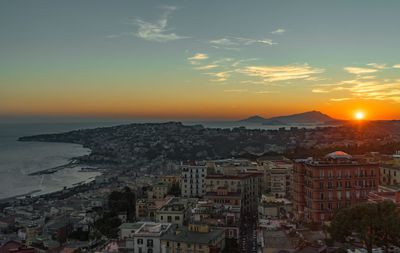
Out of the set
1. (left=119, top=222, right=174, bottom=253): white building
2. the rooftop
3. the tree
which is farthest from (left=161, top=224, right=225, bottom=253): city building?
the tree

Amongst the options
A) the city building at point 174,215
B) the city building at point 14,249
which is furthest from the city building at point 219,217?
the city building at point 14,249

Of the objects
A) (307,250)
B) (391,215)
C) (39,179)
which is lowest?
(39,179)

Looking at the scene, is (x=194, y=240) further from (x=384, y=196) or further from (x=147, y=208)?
(x=147, y=208)

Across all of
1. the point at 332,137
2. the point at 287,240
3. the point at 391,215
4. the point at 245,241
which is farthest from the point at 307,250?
the point at 332,137

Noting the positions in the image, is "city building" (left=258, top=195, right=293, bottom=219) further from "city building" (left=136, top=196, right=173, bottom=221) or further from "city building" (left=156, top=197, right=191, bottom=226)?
"city building" (left=136, top=196, right=173, bottom=221)

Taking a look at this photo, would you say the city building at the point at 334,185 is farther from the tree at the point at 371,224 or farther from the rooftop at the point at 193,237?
the tree at the point at 371,224

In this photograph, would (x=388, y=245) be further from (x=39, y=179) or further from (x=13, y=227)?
(x=39, y=179)
